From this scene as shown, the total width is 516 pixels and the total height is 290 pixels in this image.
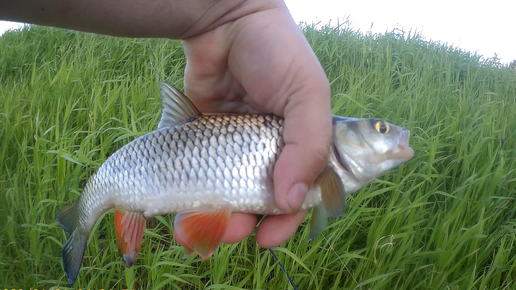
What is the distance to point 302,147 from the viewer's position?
1499 mm

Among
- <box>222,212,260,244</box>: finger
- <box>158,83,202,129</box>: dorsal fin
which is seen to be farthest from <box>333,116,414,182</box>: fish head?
<box>158,83,202,129</box>: dorsal fin

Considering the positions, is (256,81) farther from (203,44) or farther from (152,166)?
(152,166)

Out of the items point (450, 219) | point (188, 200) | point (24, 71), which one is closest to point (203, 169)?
point (188, 200)

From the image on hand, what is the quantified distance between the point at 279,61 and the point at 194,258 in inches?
46.7

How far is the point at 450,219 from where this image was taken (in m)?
2.25

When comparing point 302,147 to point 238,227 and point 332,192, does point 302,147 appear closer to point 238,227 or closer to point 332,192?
point 332,192

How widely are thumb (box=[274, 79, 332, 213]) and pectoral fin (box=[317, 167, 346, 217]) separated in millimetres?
38

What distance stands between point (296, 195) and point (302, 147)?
19 centimetres

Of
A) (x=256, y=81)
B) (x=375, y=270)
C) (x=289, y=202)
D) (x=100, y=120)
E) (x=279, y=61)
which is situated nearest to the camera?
(x=289, y=202)

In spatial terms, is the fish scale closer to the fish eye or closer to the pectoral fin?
the pectoral fin

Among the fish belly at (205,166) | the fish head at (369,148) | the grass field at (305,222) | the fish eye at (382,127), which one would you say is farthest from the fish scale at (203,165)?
the grass field at (305,222)

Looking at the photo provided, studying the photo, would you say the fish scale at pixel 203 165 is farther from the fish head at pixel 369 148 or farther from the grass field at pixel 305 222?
the grass field at pixel 305 222

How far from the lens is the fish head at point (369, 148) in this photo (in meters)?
1.60

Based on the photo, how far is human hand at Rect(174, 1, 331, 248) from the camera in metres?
1.53
